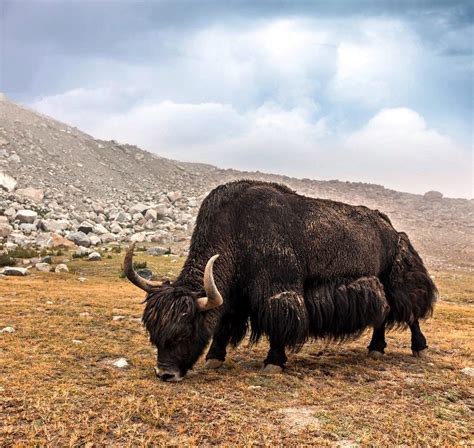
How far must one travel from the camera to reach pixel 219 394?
4992 mm

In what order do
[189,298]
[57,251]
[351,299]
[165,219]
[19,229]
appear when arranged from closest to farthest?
[189,298]
[351,299]
[57,251]
[19,229]
[165,219]

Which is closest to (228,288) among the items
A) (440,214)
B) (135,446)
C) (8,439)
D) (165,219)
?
(135,446)

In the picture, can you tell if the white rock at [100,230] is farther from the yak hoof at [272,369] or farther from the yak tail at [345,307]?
the yak hoof at [272,369]

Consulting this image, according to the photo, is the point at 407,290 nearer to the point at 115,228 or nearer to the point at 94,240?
the point at 94,240

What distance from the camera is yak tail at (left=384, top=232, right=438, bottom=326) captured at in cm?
743

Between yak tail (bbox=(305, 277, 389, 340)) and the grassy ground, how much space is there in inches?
19.4

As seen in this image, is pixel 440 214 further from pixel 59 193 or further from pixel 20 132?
pixel 20 132

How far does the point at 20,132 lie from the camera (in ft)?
137

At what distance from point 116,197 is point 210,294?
106 feet

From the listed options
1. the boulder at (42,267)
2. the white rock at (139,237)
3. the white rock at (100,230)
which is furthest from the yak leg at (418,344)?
the white rock at (100,230)

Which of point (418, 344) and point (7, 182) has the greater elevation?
point (7, 182)

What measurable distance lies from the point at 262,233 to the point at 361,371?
7.37ft

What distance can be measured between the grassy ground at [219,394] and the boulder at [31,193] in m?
23.3

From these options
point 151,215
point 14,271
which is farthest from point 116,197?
point 14,271
